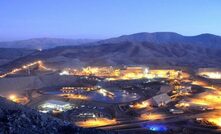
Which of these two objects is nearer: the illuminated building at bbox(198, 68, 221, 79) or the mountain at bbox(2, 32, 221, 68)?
the illuminated building at bbox(198, 68, 221, 79)

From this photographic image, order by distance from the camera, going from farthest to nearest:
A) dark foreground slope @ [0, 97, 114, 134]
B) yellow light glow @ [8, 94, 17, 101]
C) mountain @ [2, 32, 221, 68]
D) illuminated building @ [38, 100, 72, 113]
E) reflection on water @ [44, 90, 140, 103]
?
mountain @ [2, 32, 221, 68]
yellow light glow @ [8, 94, 17, 101]
reflection on water @ [44, 90, 140, 103]
illuminated building @ [38, 100, 72, 113]
dark foreground slope @ [0, 97, 114, 134]

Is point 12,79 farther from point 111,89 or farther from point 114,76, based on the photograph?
point 114,76

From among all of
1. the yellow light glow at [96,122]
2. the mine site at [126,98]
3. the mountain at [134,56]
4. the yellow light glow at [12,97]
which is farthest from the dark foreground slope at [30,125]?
the mountain at [134,56]

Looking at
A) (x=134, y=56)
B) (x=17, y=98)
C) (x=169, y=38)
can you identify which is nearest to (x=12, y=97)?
(x=17, y=98)

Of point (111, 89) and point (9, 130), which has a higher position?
point (9, 130)

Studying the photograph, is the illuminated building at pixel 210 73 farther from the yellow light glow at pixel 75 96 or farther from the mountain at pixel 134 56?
the yellow light glow at pixel 75 96

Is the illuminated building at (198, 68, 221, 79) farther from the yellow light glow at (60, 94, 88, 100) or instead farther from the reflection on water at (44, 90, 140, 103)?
the yellow light glow at (60, 94, 88, 100)

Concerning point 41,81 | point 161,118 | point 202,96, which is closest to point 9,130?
point 161,118

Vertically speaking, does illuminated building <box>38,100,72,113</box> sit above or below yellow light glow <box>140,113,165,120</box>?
above

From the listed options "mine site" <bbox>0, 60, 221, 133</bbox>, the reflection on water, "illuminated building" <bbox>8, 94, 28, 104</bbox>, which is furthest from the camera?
"illuminated building" <bbox>8, 94, 28, 104</bbox>

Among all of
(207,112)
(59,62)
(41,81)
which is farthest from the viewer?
(59,62)

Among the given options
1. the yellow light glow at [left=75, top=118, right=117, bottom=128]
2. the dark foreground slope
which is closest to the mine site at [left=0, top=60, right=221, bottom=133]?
the yellow light glow at [left=75, top=118, right=117, bottom=128]
